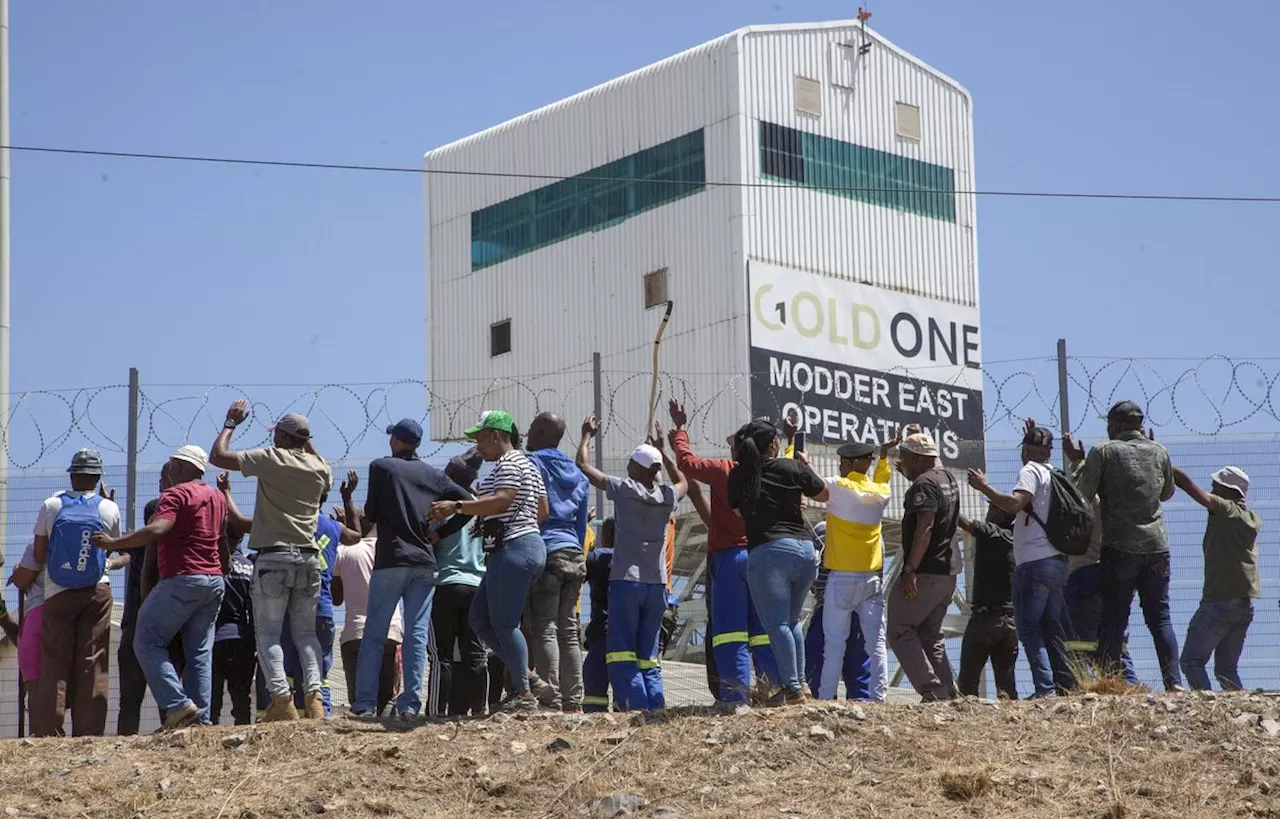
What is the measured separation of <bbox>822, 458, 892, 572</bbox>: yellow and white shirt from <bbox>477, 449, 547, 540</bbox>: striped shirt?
64.9 inches

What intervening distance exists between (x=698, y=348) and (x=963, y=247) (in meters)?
5.76

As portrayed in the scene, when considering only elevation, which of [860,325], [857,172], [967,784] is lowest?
[967,784]

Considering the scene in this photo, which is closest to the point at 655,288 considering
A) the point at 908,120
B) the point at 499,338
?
the point at 499,338

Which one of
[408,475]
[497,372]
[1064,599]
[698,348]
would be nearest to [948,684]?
[1064,599]

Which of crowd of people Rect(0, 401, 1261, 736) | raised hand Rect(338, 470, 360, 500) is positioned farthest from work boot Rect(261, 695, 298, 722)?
raised hand Rect(338, 470, 360, 500)

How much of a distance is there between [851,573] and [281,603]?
304 cm

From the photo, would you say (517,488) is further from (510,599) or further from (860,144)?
(860,144)

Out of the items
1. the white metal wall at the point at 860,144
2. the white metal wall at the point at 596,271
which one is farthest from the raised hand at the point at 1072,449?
the white metal wall at the point at 860,144

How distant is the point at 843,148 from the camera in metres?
31.6

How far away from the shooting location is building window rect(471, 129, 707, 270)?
31000mm

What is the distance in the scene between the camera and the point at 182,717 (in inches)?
378

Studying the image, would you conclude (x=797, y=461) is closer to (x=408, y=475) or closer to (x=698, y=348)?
(x=408, y=475)

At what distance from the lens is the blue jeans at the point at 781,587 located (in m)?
9.74

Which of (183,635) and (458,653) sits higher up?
(183,635)
